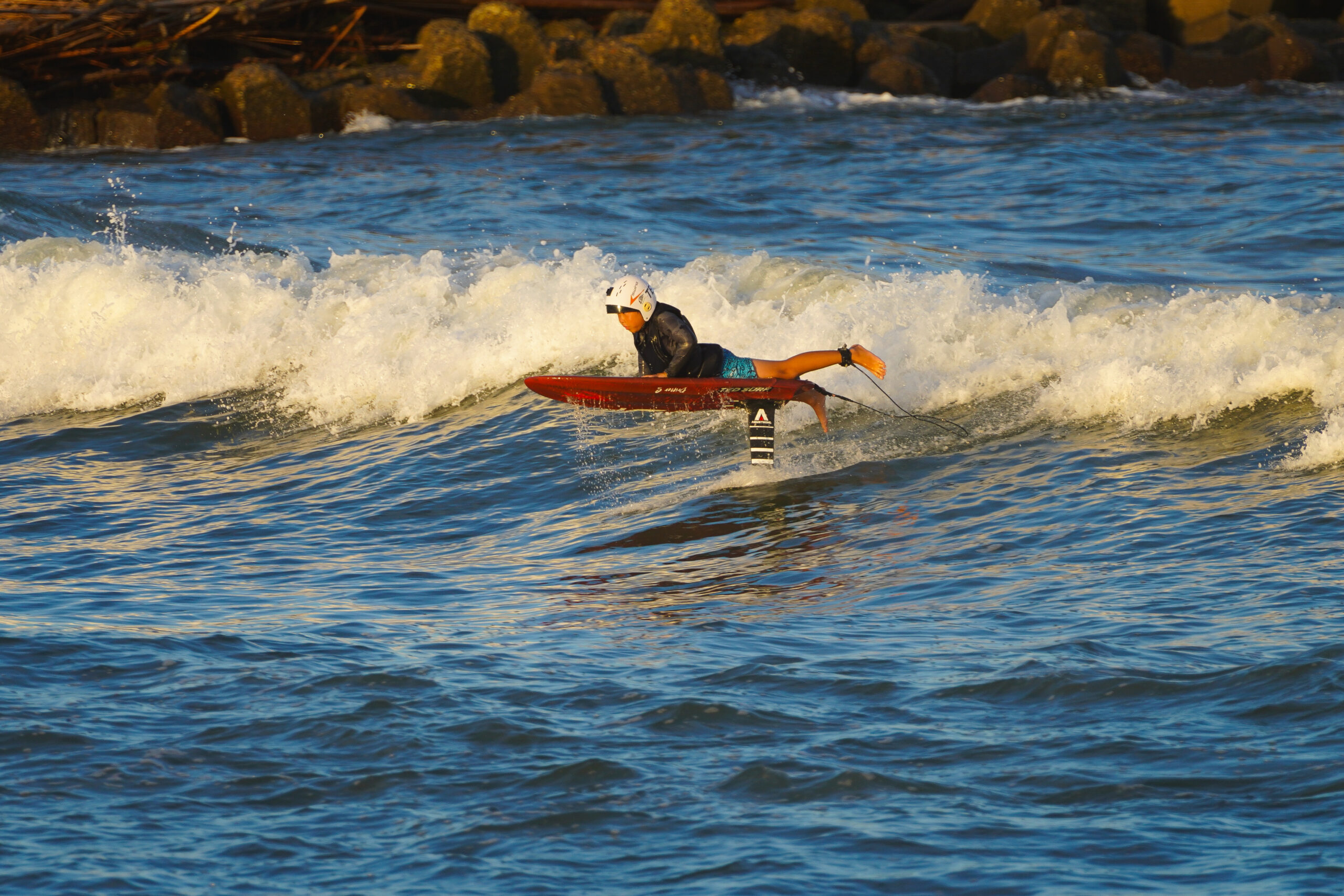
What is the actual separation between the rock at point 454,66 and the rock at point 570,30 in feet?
6.08

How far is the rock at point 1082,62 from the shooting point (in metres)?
28.0

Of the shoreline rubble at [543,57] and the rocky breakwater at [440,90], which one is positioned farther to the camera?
the shoreline rubble at [543,57]

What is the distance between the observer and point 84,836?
5.30 m

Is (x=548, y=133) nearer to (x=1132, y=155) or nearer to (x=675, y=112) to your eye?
(x=675, y=112)

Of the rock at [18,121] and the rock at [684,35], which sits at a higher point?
the rock at [684,35]

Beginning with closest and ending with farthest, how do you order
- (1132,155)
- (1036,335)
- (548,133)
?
(1036,335), (1132,155), (548,133)

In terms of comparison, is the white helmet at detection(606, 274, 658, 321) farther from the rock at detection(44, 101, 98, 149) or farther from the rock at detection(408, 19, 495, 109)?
the rock at detection(44, 101, 98, 149)

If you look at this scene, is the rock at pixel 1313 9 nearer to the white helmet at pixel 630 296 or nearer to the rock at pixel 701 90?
the rock at pixel 701 90

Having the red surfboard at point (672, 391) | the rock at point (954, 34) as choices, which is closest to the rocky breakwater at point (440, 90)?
the rock at point (954, 34)

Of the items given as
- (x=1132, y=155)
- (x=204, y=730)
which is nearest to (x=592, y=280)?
(x=204, y=730)

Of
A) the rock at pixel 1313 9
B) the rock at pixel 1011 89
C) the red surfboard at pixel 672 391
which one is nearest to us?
the red surfboard at pixel 672 391

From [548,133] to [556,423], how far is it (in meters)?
14.8

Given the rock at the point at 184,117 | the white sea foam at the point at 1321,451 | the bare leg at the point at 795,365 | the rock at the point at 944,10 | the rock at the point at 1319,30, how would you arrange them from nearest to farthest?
the white sea foam at the point at 1321,451 → the bare leg at the point at 795,365 → the rock at the point at 184,117 → the rock at the point at 1319,30 → the rock at the point at 944,10

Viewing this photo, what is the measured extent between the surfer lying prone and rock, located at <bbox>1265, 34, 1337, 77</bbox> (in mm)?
22514
